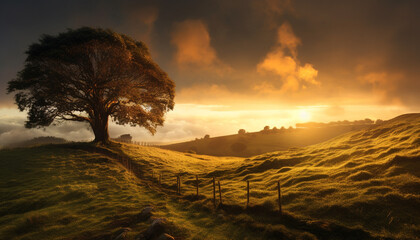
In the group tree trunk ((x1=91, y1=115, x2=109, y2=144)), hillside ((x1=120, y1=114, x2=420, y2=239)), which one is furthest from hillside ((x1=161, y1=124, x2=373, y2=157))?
hillside ((x1=120, y1=114, x2=420, y2=239))

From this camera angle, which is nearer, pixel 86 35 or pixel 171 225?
pixel 171 225

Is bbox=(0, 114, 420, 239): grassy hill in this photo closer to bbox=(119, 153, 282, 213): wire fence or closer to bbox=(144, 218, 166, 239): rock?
bbox=(119, 153, 282, 213): wire fence

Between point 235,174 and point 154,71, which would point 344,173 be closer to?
point 235,174

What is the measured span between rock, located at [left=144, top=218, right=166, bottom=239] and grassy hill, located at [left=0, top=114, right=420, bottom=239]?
877 millimetres

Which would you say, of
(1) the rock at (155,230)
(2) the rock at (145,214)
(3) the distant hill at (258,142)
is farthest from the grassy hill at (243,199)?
(3) the distant hill at (258,142)

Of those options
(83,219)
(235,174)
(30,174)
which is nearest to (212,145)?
(235,174)

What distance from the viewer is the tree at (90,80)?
38906 mm

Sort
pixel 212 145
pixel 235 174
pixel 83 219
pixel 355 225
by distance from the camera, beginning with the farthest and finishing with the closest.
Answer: pixel 212 145
pixel 235 174
pixel 83 219
pixel 355 225

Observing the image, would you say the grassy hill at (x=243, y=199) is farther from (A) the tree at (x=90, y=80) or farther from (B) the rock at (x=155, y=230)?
(A) the tree at (x=90, y=80)

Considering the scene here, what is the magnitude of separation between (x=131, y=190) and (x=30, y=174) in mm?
16509

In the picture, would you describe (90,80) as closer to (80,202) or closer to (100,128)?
(100,128)

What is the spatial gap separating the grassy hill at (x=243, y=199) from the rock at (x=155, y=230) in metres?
0.88

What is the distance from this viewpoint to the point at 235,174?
3148cm

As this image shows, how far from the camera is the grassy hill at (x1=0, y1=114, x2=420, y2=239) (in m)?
13.1
